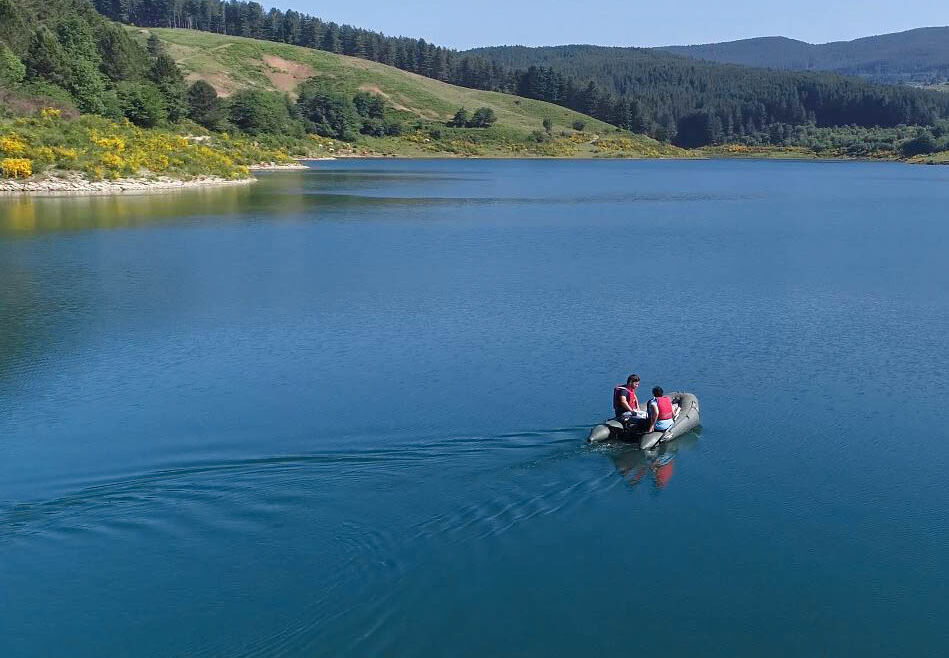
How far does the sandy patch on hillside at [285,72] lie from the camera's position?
564 ft

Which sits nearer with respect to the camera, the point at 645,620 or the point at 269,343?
the point at 645,620

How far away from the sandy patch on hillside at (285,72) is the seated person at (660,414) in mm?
159910

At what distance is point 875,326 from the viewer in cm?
3141

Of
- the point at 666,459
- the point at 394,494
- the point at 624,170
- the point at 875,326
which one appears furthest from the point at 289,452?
the point at 624,170

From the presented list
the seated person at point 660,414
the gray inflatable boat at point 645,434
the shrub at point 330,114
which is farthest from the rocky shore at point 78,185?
the shrub at point 330,114

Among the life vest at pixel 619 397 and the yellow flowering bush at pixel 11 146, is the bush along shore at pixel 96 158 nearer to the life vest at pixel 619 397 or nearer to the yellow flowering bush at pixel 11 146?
the yellow flowering bush at pixel 11 146

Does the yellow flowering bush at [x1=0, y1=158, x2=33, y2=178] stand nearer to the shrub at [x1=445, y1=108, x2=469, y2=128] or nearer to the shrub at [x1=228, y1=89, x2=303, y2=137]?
the shrub at [x1=228, y1=89, x2=303, y2=137]

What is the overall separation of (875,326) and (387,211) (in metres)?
41.0

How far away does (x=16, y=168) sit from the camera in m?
66.9

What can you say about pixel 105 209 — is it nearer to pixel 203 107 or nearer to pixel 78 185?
pixel 78 185

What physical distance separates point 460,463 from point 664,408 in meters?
4.82

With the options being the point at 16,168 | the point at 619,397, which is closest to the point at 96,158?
the point at 16,168

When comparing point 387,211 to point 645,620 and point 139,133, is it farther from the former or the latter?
point 645,620

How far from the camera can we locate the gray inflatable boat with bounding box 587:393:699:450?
20125 mm
